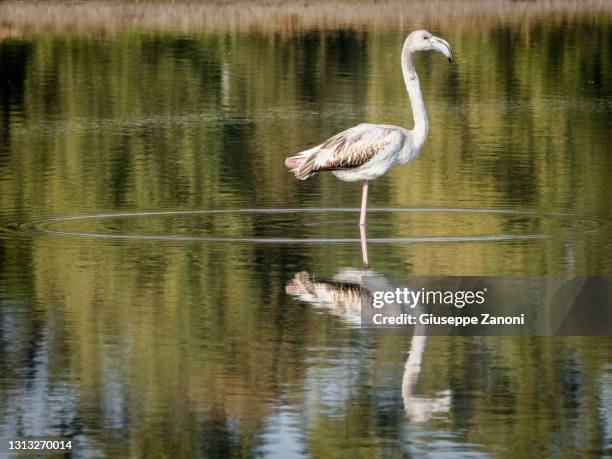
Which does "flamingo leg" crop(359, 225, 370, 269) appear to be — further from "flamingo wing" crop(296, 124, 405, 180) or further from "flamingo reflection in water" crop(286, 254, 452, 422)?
"flamingo wing" crop(296, 124, 405, 180)

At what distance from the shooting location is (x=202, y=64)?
42.9m

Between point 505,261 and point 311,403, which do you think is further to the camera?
point 505,261

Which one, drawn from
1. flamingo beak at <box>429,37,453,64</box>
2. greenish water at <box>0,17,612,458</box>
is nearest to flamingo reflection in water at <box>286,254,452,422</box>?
greenish water at <box>0,17,612,458</box>

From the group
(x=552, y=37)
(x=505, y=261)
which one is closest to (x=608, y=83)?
(x=552, y=37)

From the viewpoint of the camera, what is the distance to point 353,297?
47.2 feet

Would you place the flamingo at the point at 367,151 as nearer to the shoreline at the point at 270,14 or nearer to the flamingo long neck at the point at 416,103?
the flamingo long neck at the point at 416,103

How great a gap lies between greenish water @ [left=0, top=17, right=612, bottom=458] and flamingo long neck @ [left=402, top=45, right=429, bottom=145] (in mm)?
842

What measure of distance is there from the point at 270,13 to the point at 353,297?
160 ft

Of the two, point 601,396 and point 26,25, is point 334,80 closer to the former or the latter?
point 26,25

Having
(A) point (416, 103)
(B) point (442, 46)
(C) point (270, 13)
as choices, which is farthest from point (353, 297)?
(C) point (270, 13)

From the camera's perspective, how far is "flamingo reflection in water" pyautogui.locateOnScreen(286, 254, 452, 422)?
11.7m

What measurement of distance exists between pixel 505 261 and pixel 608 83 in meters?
23.0

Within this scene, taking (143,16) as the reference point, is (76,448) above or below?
below

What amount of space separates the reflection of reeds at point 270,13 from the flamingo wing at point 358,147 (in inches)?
1394
